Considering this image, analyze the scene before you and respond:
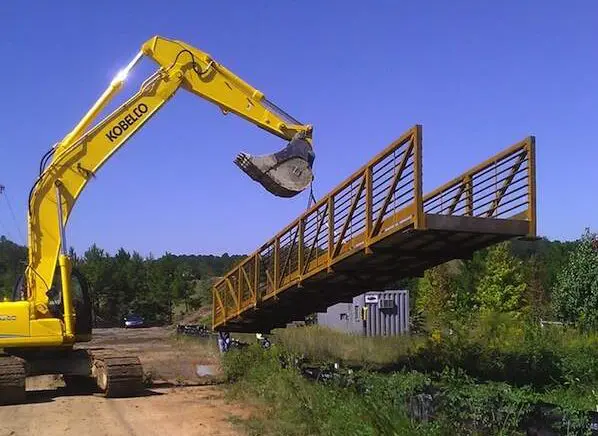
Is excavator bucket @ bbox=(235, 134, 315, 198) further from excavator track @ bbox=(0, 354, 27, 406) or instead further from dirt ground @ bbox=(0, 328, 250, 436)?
excavator track @ bbox=(0, 354, 27, 406)

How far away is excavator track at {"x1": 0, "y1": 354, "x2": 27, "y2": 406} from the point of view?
15.3 m

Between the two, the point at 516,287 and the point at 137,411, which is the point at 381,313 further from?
the point at 137,411

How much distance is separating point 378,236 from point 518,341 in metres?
7.59

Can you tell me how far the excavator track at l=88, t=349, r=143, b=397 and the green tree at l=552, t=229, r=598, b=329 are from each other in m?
14.9

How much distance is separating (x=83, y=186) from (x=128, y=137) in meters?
1.60

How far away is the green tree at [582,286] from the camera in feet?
82.4

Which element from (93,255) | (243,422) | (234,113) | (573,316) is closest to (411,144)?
(243,422)

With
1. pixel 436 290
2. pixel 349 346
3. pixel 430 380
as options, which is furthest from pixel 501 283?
pixel 430 380

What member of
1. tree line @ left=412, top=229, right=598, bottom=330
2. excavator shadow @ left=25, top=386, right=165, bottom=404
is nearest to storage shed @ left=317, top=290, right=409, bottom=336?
tree line @ left=412, top=229, right=598, bottom=330

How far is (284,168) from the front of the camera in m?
16.2

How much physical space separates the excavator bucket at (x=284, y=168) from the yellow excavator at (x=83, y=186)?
0.02 m

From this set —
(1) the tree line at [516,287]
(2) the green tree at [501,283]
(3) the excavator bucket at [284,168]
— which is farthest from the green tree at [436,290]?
(3) the excavator bucket at [284,168]

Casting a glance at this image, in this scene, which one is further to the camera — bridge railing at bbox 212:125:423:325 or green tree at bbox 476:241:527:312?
green tree at bbox 476:241:527:312

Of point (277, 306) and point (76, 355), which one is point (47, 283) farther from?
point (277, 306)
